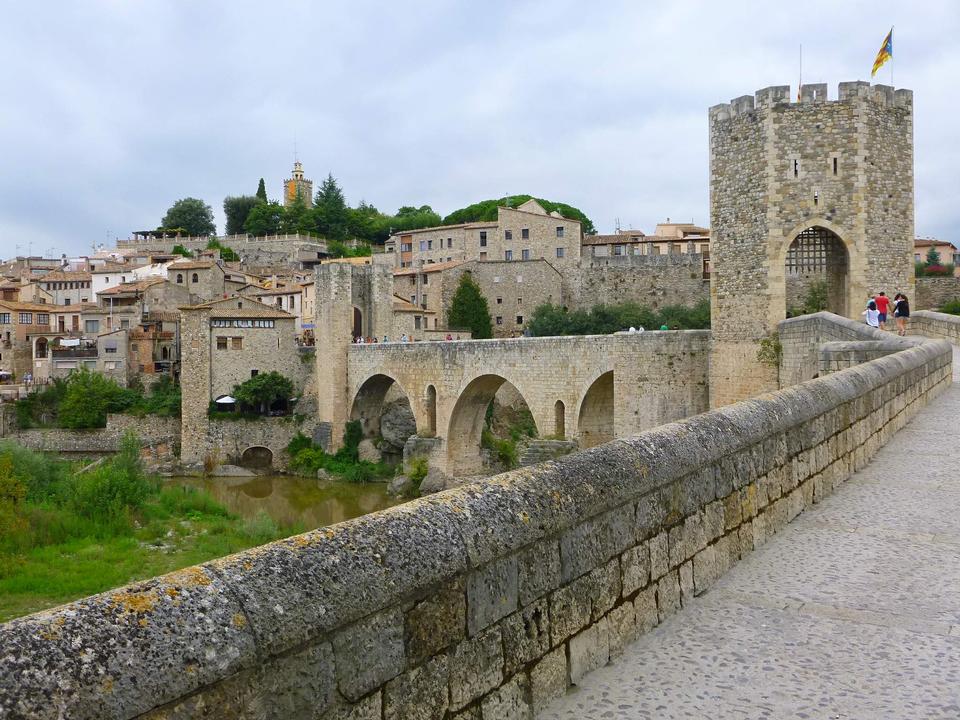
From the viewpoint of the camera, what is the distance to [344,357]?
127ft

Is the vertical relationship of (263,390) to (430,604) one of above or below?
below

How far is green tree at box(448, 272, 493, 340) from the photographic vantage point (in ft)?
174

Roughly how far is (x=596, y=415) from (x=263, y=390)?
19.7m

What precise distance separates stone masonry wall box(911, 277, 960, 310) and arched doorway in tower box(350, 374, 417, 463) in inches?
927

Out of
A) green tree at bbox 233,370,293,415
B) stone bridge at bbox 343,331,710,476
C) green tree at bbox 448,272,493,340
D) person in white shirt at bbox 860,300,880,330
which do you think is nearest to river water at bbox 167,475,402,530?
stone bridge at bbox 343,331,710,476

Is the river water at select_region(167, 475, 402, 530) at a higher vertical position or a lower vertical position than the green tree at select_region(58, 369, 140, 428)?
lower

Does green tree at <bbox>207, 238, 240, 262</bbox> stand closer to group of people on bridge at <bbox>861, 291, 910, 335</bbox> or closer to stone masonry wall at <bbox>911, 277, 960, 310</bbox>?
stone masonry wall at <bbox>911, 277, 960, 310</bbox>

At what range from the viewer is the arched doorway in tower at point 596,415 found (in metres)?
26.3

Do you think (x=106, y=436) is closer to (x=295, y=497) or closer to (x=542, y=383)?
(x=295, y=497)

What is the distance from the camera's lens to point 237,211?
101688 mm

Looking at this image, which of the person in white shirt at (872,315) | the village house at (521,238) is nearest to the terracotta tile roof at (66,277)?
the village house at (521,238)

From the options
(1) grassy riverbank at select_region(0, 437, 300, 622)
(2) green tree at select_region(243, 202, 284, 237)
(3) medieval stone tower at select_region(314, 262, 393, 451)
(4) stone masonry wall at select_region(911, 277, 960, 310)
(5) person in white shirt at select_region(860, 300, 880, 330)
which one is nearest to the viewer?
(5) person in white shirt at select_region(860, 300, 880, 330)

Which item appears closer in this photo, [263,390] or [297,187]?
[263,390]

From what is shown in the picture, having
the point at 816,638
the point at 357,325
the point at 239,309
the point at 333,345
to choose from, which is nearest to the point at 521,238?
the point at 357,325
